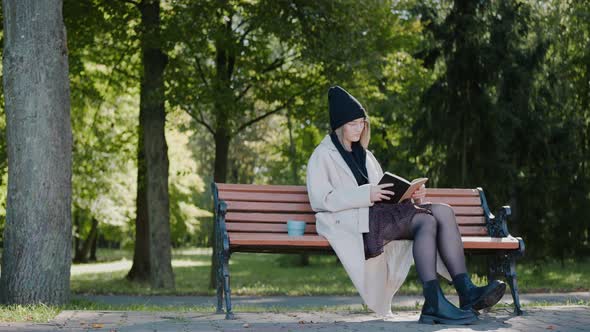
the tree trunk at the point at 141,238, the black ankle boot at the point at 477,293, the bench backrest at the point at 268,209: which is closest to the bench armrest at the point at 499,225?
the bench backrest at the point at 268,209

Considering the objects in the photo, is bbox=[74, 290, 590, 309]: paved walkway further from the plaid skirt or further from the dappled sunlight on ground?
the dappled sunlight on ground

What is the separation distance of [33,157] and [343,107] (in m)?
3.08

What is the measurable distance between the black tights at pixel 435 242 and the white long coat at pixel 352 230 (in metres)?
0.31

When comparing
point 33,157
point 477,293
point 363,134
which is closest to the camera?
point 477,293

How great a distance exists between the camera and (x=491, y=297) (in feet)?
19.6

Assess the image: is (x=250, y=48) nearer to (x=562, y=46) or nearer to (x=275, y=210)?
(x=562, y=46)

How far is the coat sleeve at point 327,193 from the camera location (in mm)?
6617

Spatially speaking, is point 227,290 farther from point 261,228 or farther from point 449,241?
point 449,241

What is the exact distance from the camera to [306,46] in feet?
51.1

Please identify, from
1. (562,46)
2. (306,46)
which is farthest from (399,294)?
(562,46)

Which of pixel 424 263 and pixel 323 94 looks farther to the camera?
pixel 323 94

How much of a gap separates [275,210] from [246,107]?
915cm

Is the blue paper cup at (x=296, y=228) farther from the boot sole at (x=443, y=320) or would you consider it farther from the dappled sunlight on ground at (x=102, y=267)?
the dappled sunlight on ground at (x=102, y=267)

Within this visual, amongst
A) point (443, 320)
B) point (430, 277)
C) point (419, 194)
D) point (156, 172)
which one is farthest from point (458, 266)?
point (156, 172)
